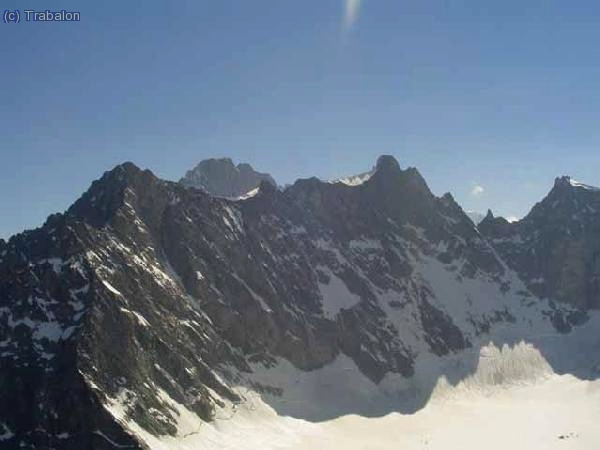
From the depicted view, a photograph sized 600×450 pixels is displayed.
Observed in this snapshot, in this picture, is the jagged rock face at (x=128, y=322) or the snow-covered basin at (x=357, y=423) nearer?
the jagged rock face at (x=128, y=322)

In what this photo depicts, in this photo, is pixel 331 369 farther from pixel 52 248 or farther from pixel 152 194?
pixel 52 248

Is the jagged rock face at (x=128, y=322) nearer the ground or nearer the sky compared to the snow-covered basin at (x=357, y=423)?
nearer the sky

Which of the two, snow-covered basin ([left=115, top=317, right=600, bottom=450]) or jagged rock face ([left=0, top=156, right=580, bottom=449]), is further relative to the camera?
snow-covered basin ([left=115, top=317, right=600, bottom=450])

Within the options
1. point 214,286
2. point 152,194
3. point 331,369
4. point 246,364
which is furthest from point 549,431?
point 152,194

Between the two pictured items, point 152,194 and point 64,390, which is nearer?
point 64,390

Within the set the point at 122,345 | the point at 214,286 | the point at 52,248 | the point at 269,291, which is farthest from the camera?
the point at 269,291

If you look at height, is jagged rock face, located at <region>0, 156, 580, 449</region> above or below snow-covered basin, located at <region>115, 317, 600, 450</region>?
above

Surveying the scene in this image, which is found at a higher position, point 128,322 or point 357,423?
point 128,322

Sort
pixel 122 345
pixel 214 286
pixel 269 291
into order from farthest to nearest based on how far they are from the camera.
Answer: pixel 269 291, pixel 214 286, pixel 122 345

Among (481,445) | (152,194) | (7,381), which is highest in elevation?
(152,194)

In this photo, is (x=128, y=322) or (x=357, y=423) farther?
(x=357, y=423)

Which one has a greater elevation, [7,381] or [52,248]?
[52,248]
